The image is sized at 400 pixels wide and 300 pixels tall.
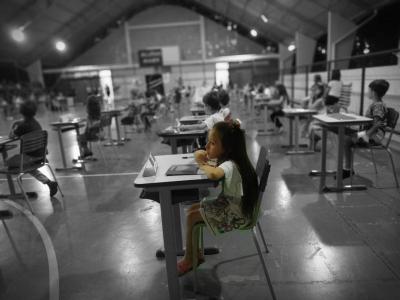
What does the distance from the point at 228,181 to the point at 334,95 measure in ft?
15.0

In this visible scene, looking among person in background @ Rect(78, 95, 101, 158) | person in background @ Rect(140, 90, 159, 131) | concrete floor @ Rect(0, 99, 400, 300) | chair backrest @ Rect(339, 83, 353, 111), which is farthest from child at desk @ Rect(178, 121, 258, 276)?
person in background @ Rect(140, 90, 159, 131)

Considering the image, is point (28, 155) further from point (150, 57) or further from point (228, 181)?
point (150, 57)

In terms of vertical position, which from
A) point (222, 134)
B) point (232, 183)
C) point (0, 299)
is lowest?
point (0, 299)

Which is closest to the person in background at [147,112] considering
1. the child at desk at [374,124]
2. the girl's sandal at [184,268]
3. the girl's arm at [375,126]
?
the child at desk at [374,124]

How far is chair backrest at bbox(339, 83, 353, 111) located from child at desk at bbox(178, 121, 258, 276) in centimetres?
484

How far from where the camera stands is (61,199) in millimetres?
4090

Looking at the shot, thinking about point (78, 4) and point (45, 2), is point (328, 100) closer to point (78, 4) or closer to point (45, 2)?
point (45, 2)

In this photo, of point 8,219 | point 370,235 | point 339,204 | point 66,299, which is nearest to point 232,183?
point 66,299

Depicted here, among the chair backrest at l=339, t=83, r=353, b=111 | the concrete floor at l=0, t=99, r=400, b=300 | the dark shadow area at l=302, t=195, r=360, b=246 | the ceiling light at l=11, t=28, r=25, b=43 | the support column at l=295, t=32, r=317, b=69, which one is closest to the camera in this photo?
the concrete floor at l=0, t=99, r=400, b=300

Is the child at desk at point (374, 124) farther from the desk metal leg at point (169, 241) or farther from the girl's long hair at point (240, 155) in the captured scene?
the desk metal leg at point (169, 241)

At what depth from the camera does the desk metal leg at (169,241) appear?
1906 millimetres

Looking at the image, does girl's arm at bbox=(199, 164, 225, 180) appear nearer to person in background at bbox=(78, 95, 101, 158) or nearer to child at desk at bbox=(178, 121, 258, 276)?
child at desk at bbox=(178, 121, 258, 276)

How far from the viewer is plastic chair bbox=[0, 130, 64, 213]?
143 inches

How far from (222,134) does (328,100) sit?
168 inches
